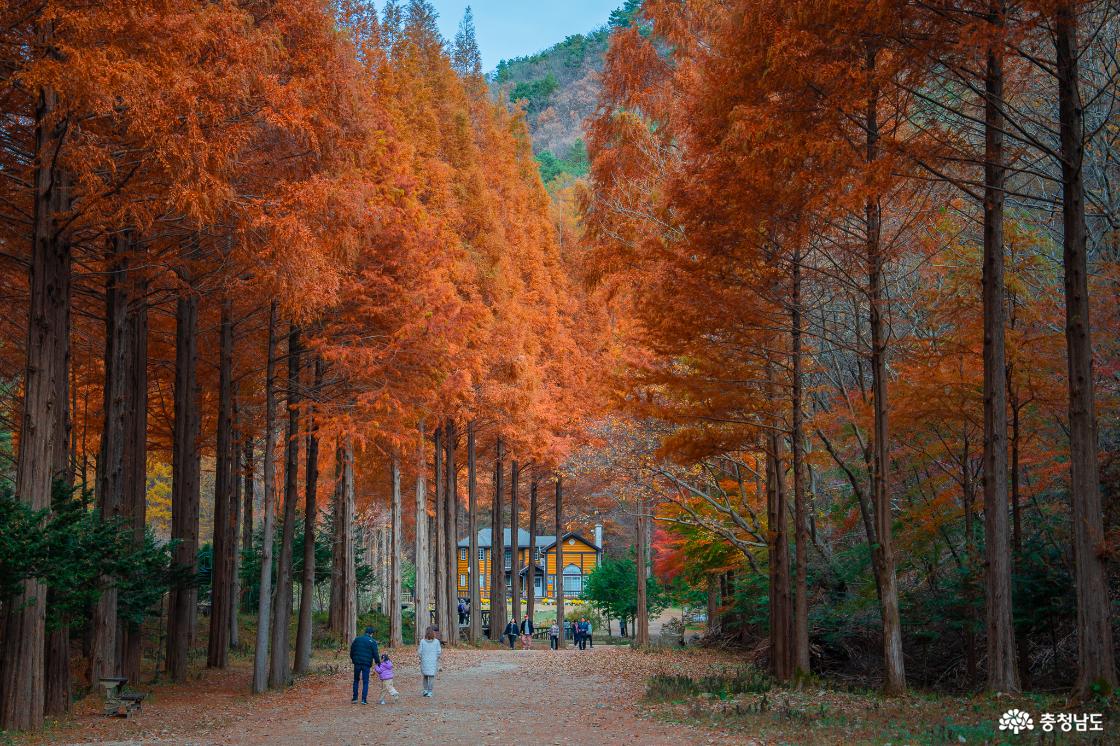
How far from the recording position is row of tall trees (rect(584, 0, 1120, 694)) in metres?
Answer: 9.28

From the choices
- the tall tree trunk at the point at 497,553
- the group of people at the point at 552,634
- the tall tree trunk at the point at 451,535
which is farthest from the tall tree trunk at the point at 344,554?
the group of people at the point at 552,634

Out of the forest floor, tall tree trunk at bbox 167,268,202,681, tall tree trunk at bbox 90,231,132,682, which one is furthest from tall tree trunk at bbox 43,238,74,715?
tall tree trunk at bbox 167,268,202,681

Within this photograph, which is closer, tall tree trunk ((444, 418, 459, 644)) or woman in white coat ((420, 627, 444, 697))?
woman in white coat ((420, 627, 444, 697))

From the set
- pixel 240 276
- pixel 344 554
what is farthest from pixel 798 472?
pixel 344 554

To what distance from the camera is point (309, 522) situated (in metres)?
18.1

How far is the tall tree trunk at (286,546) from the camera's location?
16172mm

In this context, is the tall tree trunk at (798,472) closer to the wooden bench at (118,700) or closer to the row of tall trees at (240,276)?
the row of tall trees at (240,276)

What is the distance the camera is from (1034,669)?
14734 mm

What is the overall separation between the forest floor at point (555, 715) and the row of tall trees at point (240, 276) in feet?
3.47

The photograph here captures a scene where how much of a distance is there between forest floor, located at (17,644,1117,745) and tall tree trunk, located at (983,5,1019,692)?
1.70ft

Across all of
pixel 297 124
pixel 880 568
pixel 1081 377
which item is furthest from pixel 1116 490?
pixel 297 124

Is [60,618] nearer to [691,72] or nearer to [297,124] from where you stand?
[297,124]

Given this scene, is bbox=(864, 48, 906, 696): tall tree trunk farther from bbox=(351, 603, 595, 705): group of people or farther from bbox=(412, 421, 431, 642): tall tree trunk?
bbox=(412, 421, 431, 642): tall tree trunk

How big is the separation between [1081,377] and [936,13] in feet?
12.5
